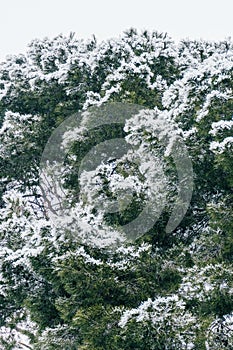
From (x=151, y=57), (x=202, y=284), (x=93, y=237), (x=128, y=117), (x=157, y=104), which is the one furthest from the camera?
(x=151, y=57)

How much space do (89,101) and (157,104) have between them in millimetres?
1619

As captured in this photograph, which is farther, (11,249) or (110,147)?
(110,147)

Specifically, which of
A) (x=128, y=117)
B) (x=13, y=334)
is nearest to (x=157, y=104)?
(x=128, y=117)

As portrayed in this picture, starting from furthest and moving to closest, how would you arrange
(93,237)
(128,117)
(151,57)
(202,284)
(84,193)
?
(151,57)
(128,117)
(84,193)
(93,237)
(202,284)

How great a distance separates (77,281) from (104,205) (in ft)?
5.13

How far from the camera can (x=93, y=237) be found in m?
9.21

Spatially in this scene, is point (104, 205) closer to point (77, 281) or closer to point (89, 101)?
point (77, 281)

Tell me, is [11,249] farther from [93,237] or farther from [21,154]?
[21,154]

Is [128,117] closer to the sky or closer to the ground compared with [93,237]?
closer to the sky

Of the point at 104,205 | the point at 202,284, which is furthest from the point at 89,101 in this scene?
the point at 202,284

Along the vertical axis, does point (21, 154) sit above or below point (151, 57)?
below

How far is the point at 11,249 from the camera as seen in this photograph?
1034 centimetres

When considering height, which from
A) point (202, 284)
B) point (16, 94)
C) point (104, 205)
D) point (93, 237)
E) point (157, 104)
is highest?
point (16, 94)

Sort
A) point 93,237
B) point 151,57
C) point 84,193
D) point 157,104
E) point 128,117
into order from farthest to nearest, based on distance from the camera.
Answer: point 151,57 → point 157,104 → point 128,117 → point 84,193 → point 93,237
